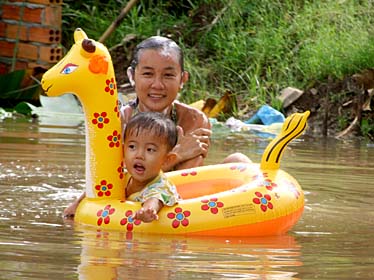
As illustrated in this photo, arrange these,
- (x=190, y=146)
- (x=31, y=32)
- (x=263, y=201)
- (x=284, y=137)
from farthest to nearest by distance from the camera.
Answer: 1. (x=31, y=32)
2. (x=190, y=146)
3. (x=284, y=137)
4. (x=263, y=201)

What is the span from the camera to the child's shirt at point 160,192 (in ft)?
16.5

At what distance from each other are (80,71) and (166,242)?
996mm

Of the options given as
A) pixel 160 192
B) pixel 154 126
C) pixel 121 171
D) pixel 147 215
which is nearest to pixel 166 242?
pixel 147 215

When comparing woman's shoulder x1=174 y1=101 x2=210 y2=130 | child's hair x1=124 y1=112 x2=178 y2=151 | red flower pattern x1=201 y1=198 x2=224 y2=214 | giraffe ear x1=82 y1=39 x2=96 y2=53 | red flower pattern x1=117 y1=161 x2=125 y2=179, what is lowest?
red flower pattern x1=201 y1=198 x2=224 y2=214

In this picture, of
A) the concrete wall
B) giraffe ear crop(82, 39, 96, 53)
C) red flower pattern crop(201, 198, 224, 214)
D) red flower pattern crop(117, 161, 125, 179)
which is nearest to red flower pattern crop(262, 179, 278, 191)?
red flower pattern crop(201, 198, 224, 214)

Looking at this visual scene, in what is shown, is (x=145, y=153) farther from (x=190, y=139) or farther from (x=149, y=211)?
(x=190, y=139)

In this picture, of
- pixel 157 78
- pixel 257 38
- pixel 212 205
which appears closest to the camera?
pixel 212 205

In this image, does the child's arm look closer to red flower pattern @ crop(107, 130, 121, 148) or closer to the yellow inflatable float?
the yellow inflatable float

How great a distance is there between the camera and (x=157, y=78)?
5785 mm

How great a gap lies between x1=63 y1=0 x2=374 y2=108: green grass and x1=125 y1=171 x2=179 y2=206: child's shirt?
22.9 feet

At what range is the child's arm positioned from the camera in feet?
16.2

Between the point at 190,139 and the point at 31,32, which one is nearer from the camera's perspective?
the point at 190,139

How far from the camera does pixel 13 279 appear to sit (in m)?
3.73

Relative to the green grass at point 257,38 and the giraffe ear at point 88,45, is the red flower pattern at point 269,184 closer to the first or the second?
the giraffe ear at point 88,45
